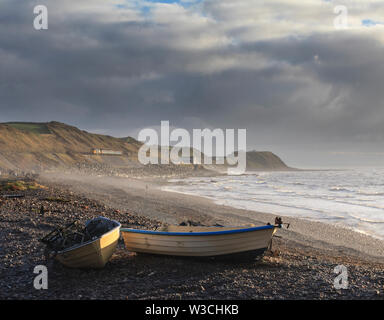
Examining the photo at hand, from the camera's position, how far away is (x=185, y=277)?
10508 millimetres

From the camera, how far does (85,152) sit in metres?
119

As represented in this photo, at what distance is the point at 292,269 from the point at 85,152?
115 m

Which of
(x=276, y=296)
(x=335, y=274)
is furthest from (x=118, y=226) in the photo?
(x=335, y=274)

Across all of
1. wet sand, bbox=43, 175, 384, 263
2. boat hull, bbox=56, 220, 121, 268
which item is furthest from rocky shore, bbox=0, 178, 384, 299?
wet sand, bbox=43, 175, 384, 263

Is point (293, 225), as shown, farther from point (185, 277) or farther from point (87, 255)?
point (87, 255)

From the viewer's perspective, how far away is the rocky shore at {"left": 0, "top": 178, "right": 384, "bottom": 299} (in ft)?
29.7

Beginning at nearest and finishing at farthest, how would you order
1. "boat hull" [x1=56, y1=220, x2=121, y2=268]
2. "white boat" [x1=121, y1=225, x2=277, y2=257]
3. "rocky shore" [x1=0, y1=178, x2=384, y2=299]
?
"rocky shore" [x1=0, y1=178, x2=384, y2=299], "boat hull" [x1=56, y1=220, x2=121, y2=268], "white boat" [x1=121, y1=225, x2=277, y2=257]

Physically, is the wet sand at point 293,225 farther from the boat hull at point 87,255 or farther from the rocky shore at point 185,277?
the boat hull at point 87,255

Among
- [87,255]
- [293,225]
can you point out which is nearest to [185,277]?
[87,255]

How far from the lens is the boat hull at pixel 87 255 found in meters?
10.4

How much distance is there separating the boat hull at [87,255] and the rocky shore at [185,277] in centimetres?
26

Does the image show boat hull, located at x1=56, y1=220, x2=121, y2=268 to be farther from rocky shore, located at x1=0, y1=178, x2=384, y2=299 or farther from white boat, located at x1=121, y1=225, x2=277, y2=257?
white boat, located at x1=121, y1=225, x2=277, y2=257

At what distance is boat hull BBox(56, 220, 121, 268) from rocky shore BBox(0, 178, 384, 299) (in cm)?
26
